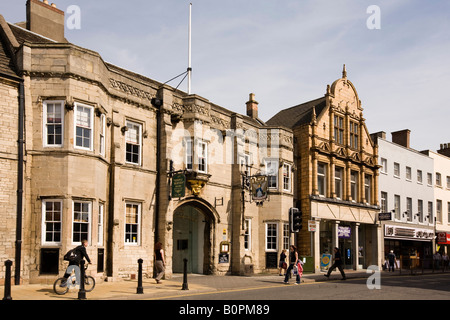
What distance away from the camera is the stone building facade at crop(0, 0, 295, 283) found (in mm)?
17672

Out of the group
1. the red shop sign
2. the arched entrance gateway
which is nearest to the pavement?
the arched entrance gateway

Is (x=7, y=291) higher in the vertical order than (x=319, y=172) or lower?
lower

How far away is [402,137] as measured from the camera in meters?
45.1

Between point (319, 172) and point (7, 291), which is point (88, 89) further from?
point (319, 172)

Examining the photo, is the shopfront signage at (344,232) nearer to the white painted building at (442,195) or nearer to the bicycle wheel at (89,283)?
the white painted building at (442,195)

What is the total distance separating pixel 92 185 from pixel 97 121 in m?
2.52

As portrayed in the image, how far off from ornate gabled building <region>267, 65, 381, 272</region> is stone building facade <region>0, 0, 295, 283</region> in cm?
239

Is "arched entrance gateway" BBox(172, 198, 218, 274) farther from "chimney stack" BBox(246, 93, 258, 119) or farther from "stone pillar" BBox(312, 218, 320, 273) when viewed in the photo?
Answer: "chimney stack" BBox(246, 93, 258, 119)

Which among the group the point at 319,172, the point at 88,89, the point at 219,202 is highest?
the point at 88,89

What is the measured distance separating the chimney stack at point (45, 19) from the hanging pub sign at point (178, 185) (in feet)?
32.1

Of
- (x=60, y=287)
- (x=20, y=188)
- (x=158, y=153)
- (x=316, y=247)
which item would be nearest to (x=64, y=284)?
(x=60, y=287)

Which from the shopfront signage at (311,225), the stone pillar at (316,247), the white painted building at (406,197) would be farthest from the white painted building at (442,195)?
the shopfront signage at (311,225)

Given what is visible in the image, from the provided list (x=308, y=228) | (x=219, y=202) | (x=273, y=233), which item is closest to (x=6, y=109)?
(x=219, y=202)
